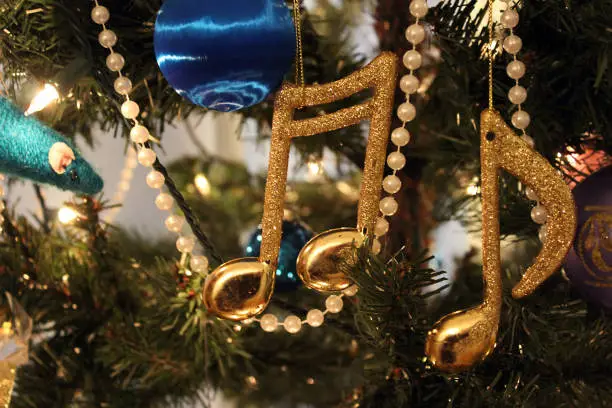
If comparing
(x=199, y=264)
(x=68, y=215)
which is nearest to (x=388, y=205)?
(x=199, y=264)

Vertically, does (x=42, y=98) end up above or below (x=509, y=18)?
below

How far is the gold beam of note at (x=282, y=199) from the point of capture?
366mm

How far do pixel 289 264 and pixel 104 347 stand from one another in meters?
0.15

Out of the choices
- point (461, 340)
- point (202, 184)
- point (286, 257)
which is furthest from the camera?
point (202, 184)

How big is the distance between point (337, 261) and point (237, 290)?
6 cm

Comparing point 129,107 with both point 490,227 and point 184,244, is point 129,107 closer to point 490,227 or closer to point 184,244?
point 184,244

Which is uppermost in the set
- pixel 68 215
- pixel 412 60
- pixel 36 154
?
pixel 412 60

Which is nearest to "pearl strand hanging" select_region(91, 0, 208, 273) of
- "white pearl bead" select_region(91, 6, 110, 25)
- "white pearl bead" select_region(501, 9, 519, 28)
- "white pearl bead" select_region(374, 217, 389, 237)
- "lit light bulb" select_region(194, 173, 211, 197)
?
"white pearl bead" select_region(91, 6, 110, 25)

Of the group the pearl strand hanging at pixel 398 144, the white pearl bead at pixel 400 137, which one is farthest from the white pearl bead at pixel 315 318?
the white pearl bead at pixel 400 137

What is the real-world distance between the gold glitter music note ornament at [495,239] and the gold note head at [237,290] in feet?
0.31

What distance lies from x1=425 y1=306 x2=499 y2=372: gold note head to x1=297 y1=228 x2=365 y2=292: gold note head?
0.06 m

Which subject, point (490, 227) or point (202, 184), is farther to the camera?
point (202, 184)

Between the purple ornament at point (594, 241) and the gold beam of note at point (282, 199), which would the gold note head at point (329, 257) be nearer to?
the gold beam of note at point (282, 199)

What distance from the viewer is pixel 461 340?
0.35 meters
